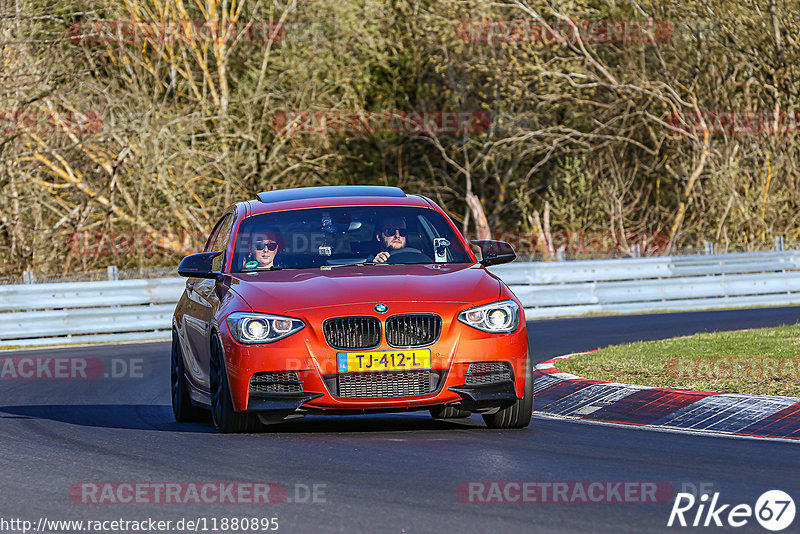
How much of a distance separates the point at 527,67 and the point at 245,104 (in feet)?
22.2

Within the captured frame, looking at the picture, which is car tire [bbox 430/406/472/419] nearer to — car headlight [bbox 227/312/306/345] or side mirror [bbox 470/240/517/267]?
side mirror [bbox 470/240/517/267]

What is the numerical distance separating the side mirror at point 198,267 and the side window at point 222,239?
0.57ft

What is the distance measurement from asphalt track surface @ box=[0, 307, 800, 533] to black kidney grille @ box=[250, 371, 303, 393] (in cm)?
34

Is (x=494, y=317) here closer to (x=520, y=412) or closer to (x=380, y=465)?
(x=520, y=412)

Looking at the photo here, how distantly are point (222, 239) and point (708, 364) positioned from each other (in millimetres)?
4446

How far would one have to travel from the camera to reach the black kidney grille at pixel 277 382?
28.1 ft

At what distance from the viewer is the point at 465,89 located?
37.4m

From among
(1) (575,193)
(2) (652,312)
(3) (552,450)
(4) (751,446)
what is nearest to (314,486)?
(3) (552,450)

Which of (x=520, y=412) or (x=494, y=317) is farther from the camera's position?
(x=520, y=412)

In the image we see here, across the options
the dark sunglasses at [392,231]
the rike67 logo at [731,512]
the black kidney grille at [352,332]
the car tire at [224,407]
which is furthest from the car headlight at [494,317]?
the rike67 logo at [731,512]

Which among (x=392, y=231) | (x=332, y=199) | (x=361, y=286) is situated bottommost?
(x=361, y=286)

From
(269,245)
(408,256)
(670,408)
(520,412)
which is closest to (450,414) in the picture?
(520,412)

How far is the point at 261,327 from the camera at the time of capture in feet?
28.5

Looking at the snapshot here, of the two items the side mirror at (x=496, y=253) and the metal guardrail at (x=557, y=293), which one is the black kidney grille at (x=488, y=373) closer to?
the side mirror at (x=496, y=253)
